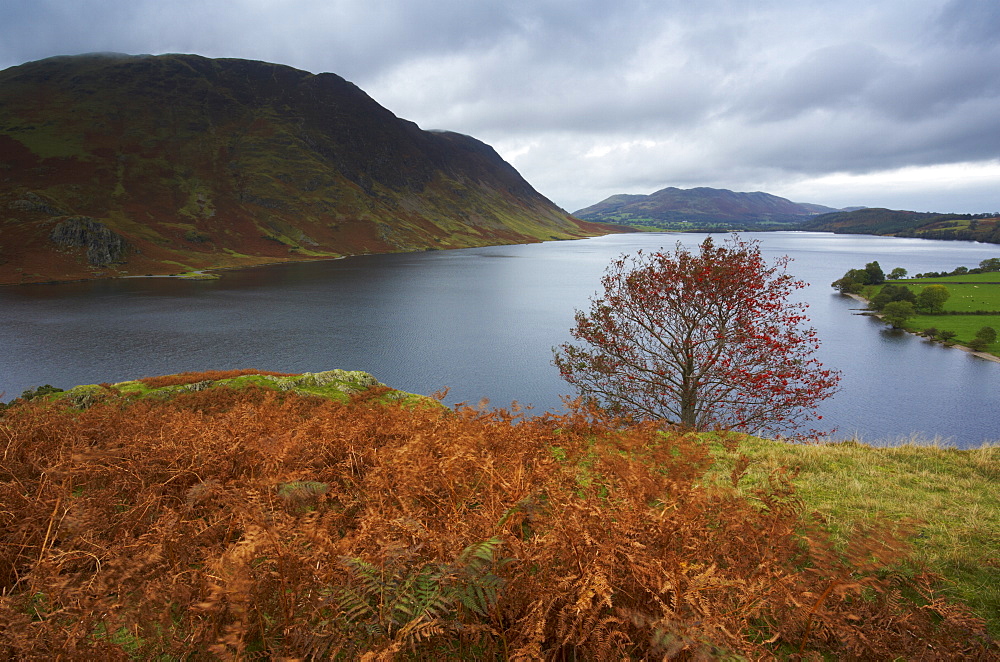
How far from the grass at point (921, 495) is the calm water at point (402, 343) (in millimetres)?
24098

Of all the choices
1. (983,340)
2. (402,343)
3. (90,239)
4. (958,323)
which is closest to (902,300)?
(958,323)

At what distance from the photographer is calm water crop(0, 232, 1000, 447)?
38219 millimetres

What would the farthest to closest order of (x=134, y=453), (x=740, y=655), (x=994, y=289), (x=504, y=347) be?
(x=994, y=289)
(x=504, y=347)
(x=134, y=453)
(x=740, y=655)

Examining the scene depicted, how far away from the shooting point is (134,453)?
6.23 m

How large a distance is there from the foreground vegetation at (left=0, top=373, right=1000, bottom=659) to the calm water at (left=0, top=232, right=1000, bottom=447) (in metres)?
27.5

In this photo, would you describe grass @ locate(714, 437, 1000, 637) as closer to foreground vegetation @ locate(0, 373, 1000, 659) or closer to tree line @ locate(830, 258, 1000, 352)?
foreground vegetation @ locate(0, 373, 1000, 659)

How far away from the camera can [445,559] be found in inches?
147

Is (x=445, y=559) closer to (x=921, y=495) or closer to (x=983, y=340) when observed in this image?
(x=921, y=495)

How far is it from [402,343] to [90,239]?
10021 centimetres

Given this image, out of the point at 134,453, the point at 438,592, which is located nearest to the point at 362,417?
the point at 134,453

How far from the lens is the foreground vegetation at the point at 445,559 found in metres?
3.17

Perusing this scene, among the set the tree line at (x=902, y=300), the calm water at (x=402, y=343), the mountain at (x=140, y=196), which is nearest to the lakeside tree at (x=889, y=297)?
the tree line at (x=902, y=300)

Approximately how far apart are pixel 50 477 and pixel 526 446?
19.5ft

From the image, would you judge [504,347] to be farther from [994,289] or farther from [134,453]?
[994,289]
